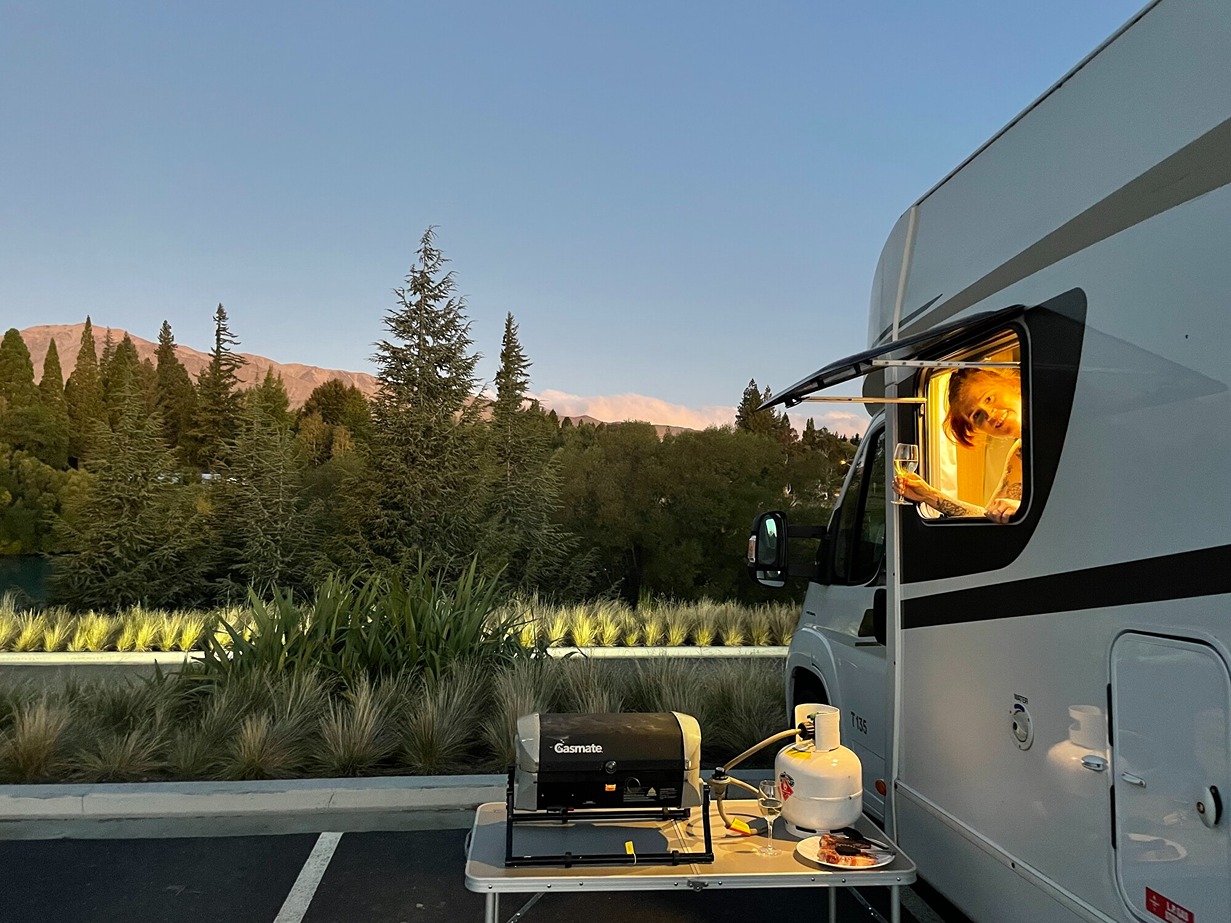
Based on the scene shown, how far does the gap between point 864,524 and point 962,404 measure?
42.2 inches

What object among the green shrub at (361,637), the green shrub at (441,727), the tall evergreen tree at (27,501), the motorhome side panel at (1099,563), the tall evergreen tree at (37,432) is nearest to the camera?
the motorhome side panel at (1099,563)

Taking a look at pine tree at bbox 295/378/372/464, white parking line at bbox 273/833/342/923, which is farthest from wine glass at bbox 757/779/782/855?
pine tree at bbox 295/378/372/464

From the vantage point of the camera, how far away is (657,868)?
10.2ft

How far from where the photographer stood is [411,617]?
762 cm

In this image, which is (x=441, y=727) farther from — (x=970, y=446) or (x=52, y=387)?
(x=52, y=387)

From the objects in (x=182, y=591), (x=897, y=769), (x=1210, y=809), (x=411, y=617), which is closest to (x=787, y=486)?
(x=182, y=591)

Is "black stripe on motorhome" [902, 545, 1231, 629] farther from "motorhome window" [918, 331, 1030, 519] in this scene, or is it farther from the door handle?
the door handle

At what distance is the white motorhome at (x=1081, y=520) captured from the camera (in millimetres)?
2076

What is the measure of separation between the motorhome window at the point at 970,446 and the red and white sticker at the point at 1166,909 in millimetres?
1182

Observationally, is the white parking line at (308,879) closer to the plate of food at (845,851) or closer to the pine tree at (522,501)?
the plate of food at (845,851)

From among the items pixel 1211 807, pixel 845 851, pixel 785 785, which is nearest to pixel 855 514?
pixel 785 785

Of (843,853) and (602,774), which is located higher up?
(602,774)

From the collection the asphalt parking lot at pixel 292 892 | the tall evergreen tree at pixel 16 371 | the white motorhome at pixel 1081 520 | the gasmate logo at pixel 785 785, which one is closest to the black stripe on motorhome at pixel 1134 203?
the white motorhome at pixel 1081 520

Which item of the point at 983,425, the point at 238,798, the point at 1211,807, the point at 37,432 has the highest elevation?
the point at 37,432
